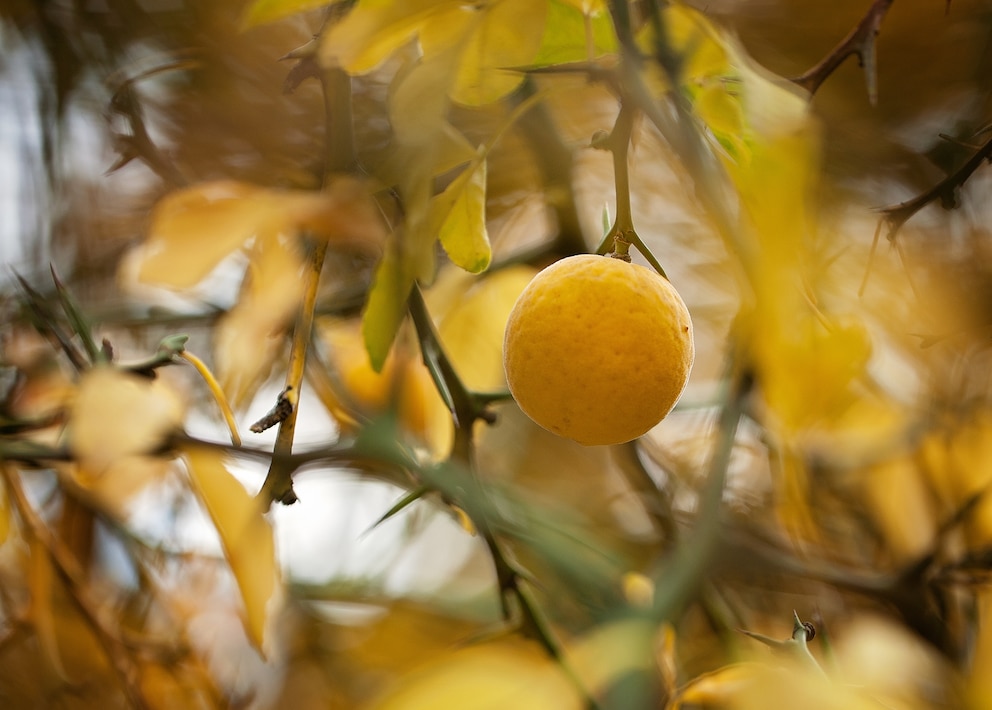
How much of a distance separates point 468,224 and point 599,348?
0.31 ft

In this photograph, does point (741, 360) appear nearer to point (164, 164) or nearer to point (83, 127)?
point (164, 164)

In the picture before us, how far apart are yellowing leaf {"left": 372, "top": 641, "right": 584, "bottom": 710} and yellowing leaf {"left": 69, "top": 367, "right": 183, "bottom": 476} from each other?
23 centimetres

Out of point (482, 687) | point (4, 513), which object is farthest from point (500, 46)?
point (4, 513)

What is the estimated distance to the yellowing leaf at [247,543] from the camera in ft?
1.52

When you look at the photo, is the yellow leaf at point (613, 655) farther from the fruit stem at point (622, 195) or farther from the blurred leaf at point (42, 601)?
the blurred leaf at point (42, 601)

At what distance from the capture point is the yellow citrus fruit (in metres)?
0.41

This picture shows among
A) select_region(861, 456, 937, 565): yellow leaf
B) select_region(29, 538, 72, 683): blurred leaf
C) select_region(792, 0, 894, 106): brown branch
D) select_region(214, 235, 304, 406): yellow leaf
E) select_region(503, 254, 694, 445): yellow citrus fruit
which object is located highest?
select_region(792, 0, 894, 106): brown branch

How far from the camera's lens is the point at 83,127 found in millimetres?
991

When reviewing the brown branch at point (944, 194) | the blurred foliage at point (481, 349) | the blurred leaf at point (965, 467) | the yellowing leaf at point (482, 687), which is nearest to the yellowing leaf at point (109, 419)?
the blurred foliage at point (481, 349)

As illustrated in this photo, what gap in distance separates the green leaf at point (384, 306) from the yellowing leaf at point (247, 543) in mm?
114

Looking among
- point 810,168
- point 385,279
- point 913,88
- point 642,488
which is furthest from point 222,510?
point 913,88

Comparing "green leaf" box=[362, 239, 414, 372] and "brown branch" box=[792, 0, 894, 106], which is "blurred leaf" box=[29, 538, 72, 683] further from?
"brown branch" box=[792, 0, 894, 106]

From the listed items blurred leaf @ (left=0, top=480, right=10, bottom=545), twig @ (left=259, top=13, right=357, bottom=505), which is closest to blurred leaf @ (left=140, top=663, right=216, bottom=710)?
blurred leaf @ (left=0, top=480, right=10, bottom=545)

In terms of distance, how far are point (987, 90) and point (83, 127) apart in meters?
1.03
